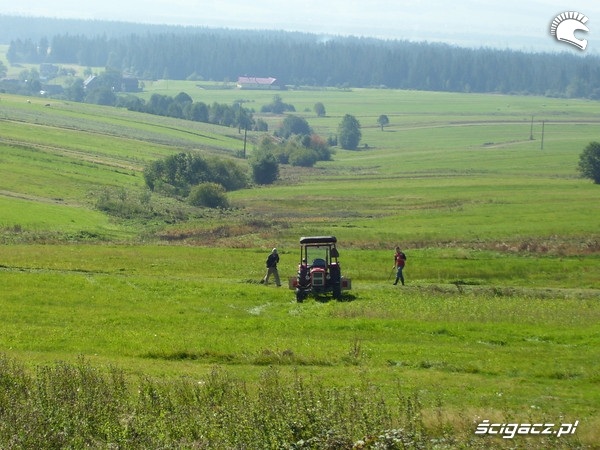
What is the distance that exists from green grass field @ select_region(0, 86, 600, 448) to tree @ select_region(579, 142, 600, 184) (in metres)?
3.59

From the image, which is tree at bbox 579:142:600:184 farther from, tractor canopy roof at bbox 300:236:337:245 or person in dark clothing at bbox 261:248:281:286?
tractor canopy roof at bbox 300:236:337:245

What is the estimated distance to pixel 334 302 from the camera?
3672 centimetres

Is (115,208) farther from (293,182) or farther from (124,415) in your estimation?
(124,415)

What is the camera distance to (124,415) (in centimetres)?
1869

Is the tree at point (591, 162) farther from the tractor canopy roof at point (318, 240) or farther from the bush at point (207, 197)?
the tractor canopy roof at point (318, 240)

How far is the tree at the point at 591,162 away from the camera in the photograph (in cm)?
11306

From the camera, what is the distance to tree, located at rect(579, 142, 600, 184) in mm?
113062

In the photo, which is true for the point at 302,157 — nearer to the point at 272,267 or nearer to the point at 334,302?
the point at 272,267

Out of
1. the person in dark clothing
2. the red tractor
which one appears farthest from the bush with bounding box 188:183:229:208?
the red tractor

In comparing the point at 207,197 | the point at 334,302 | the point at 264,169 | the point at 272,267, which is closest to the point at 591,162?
the point at 264,169

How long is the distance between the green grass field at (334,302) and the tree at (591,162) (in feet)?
11.8

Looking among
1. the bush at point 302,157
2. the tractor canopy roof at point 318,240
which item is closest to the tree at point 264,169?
the bush at point 302,157

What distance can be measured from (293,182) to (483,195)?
35.2 metres

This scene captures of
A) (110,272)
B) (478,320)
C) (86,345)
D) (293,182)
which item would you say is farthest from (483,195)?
(86,345)
